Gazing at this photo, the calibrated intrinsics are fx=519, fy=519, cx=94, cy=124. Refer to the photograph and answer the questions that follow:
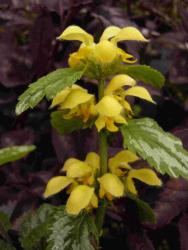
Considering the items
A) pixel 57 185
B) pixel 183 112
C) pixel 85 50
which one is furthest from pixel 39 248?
pixel 183 112

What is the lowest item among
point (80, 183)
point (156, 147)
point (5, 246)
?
point (5, 246)

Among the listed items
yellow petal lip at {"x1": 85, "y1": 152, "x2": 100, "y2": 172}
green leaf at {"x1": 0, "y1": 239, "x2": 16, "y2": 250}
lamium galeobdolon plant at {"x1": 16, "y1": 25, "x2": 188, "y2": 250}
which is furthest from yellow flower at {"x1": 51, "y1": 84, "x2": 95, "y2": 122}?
green leaf at {"x1": 0, "y1": 239, "x2": 16, "y2": 250}

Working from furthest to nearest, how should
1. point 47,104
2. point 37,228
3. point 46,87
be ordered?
point 47,104 < point 37,228 < point 46,87

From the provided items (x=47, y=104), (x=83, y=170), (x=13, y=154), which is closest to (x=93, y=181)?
(x=83, y=170)

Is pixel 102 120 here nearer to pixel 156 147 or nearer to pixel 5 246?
pixel 156 147

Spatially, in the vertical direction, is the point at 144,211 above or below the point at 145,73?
below

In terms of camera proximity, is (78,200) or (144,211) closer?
(78,200)

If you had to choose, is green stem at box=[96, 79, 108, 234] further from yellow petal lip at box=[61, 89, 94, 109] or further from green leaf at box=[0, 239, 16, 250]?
green leaf at box=[0, 239, 16, 250]
